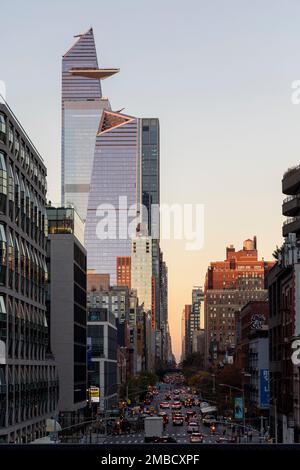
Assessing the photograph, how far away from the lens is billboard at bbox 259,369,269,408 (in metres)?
127

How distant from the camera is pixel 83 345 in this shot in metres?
152

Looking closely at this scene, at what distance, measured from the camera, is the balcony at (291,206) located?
105 metres

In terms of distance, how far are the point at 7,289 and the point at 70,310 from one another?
58.6m

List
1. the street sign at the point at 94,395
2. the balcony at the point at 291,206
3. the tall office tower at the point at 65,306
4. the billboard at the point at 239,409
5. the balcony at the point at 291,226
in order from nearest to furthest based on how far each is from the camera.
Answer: the balcony at the point at 291,226 → the balcony at the point at 291,206 → the billboard at the point at 239,409 → the tall office tower at the point at 65,306 → the street sign at the point at 94,395

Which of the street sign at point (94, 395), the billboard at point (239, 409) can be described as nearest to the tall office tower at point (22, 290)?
the billboard at point (239, 409)

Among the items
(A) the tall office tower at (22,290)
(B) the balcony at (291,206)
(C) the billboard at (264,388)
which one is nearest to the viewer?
(A) the tall office tower at (22,290)

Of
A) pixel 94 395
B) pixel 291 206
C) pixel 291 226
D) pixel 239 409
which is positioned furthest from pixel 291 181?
pixel 94 395

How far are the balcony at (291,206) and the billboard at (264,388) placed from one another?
Result: 25.1 m

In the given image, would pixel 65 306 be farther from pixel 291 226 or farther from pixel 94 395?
pixel 94 395

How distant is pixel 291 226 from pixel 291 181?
16.3 feet

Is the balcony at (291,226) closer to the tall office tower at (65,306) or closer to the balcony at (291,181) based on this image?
the balcony at (291,181)

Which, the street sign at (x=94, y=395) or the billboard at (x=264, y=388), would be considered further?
the street sign at (x=94, y=395)
